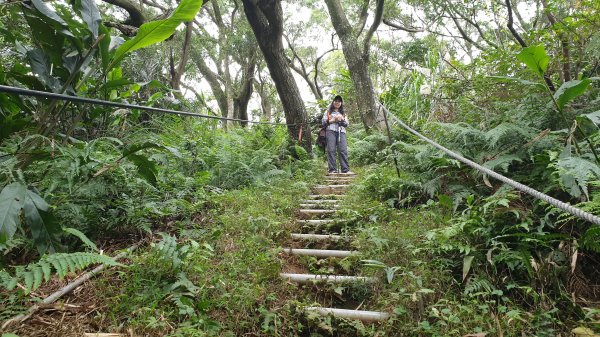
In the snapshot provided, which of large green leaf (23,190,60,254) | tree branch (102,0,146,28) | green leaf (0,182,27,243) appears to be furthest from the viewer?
tree branch (102,0,146,28)

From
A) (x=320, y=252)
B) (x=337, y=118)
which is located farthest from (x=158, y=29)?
(x=337, y=118)

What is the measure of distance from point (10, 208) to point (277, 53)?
540 centimetres

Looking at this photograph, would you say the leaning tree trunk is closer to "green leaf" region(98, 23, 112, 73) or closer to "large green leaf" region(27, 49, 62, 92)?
"green leaf" region(98, 23, 112, 73)

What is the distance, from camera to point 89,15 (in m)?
2.32

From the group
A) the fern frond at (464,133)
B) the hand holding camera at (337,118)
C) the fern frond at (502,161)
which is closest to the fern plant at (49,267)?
the fern frond at (502,161)

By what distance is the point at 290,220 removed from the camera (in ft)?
11.7

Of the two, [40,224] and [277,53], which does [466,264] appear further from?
[277,53]

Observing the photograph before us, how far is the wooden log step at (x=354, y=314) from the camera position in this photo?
2057 mm

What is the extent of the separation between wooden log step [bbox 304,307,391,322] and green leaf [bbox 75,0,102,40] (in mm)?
2367

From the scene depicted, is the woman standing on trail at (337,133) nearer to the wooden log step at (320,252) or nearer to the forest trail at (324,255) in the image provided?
the forest trail at (324,255)

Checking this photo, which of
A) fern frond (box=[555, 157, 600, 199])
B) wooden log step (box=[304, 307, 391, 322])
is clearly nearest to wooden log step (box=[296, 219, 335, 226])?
wooden log step (box=[304, 307, 391, 322])

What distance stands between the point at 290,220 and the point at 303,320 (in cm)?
153

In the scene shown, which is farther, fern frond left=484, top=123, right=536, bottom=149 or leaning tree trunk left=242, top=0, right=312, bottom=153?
leaning tree trunk left=242, top=0, right=312, bottom=153

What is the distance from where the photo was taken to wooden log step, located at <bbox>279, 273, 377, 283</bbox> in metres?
2.40
